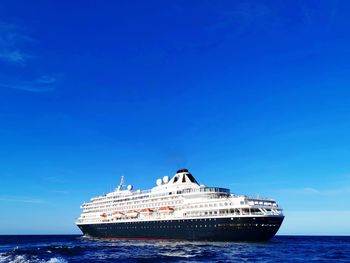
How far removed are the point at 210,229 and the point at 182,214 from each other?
9900 millimetres

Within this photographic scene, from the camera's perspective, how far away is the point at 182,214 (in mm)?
81500

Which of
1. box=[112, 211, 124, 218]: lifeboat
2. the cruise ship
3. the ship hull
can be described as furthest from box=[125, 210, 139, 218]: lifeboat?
the ship hull

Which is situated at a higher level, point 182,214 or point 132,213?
point 132,213

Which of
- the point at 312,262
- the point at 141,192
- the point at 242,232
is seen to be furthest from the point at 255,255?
the point at 141,192

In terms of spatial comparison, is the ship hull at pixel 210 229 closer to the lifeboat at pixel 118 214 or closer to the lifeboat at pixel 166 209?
the lifeboat at pixel 166 209

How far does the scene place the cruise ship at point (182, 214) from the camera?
7038cm

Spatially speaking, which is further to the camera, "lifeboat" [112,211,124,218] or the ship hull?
"lifeboat" [112,211,124,218]

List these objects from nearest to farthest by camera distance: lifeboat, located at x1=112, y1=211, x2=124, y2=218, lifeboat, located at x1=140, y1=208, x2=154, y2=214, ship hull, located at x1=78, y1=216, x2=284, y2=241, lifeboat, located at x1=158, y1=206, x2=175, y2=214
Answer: ship hull, located at x1=78, y1=216, x2=284, y2=241
lifeboat, located at x1=158, y1=206, x2=175, y2=214
lifeboat, located at x1=140, y1=208, x2=154, y2=214
lifeboat, located at x1=112, y1=211, x2=124, y2=218

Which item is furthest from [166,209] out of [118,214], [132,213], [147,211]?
[118,214]

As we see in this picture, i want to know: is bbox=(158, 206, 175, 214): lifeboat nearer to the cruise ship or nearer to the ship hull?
the cruise ship

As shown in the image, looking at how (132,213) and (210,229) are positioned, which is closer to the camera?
(210,229)

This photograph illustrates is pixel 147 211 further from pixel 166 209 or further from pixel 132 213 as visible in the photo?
pixel 166 209

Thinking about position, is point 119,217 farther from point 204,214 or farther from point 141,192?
point 204,214

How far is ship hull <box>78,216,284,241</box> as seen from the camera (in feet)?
227
